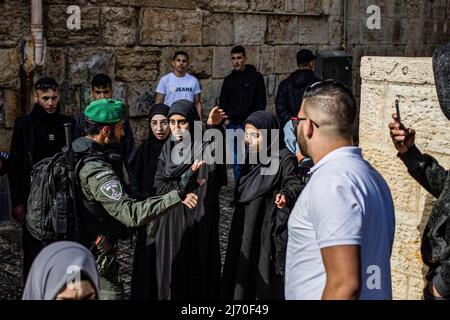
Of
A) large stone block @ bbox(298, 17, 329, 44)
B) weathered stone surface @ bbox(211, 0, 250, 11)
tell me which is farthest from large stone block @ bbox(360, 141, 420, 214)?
large stone block @ bbox(298, 17, 329, 44)

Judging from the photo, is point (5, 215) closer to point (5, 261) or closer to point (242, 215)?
point (5, 261)

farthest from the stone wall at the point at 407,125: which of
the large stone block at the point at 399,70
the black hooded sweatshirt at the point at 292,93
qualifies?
the black hooded sweatshirt at the point at 292,93

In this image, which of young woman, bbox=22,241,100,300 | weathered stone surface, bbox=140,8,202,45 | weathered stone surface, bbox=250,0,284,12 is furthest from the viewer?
weathered stone surface, bbox=250,0,284,12

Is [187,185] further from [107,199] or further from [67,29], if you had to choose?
[67,29]

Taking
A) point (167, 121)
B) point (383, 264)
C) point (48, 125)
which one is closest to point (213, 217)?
point (167, 121)

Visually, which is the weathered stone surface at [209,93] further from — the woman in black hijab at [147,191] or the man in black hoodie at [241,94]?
the woman in black hijab at [147,191]

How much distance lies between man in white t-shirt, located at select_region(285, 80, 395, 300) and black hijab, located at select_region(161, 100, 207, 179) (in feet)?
5.88

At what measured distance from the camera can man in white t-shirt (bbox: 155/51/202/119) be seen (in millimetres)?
8055

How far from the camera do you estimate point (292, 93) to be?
7.90 m

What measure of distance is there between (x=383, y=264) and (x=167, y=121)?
2749 mm

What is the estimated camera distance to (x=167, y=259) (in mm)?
4426

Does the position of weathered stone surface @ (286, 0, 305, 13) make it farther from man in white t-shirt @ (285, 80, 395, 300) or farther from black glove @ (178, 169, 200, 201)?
man in white t-shirt @ (285, 80, 395, 300)

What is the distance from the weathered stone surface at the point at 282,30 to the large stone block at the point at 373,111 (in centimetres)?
591

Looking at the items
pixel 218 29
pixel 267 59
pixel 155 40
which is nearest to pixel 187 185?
pixel 155 40
